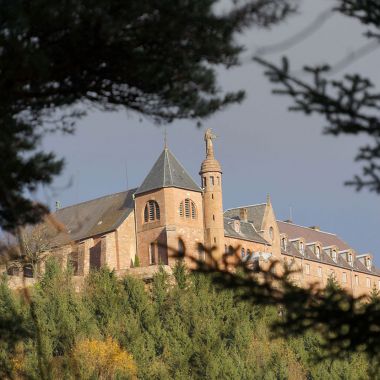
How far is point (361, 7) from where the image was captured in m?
9.68

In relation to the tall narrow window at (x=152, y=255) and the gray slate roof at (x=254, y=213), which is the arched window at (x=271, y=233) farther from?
the tall narrow window at (x=152, y=255)

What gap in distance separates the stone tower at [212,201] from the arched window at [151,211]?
3817 mm

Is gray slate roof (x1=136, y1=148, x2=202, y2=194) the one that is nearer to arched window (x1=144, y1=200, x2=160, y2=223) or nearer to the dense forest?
arched window (x1=144, y1=200, x2=160, y2=223)

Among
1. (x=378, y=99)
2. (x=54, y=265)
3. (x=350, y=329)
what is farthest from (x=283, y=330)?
(x=54, y=265)

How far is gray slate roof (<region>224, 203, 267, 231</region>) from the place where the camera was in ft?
309

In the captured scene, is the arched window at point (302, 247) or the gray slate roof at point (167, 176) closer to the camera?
the gray slate roof at point (167, 176)

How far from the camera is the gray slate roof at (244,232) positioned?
88.9 meters

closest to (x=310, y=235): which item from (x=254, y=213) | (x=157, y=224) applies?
(x=254, y=213)

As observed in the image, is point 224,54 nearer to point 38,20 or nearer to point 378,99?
point 38,20

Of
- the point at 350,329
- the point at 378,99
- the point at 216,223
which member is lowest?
the point at 350,329

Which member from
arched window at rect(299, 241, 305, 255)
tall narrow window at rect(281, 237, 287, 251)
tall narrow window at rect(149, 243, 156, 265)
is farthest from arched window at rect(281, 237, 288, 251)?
tall narrow window at rect(149, 243, 156, 265)

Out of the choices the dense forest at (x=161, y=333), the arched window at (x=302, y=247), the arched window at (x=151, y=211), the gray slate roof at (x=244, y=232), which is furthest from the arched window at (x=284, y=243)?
the dense forest at (x=161, y=333)

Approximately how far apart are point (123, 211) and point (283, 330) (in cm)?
7549

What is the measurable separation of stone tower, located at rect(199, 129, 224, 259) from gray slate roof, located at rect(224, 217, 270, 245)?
3.90m
